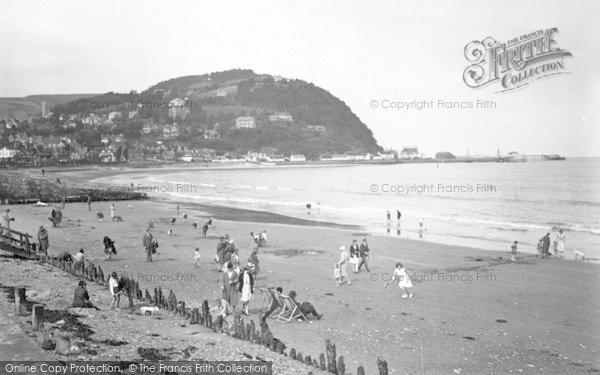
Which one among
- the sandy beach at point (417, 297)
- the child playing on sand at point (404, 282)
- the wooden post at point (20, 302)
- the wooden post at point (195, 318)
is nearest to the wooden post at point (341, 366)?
the sandy beach at point (417, 297)

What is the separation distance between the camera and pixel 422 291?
16734 millimetres

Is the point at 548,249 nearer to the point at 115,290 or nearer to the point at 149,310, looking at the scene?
A: the point at 149,310

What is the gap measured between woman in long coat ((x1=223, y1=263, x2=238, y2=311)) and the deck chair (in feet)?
3.94

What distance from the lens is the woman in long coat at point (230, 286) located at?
12.9 meters

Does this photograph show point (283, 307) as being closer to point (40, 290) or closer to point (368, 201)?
point (40, 290)

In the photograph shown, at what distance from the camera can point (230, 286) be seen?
42.7ft

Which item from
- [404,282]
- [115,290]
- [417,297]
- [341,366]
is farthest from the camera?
[417,297]

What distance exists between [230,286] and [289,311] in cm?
165

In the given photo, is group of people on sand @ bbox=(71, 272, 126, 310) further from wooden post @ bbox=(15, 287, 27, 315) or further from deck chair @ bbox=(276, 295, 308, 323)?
deck chair @ bbox=(276, 295, 308, 323)

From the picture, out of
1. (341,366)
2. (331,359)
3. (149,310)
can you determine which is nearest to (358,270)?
(149,310)

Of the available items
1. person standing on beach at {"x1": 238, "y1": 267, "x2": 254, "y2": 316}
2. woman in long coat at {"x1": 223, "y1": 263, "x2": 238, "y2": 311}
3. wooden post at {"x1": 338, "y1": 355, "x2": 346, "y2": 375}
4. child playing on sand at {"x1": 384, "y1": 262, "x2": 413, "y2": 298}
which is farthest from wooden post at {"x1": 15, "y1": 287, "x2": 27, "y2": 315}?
child playing on sand at {"x1": 384, "y1": 262, "x2": 413, "y2": 298}

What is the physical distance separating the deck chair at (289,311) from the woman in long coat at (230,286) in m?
1.20

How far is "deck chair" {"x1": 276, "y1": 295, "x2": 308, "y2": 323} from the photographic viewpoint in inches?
523

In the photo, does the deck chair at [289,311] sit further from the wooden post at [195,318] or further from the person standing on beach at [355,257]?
the person standing on beach at [355,257]
